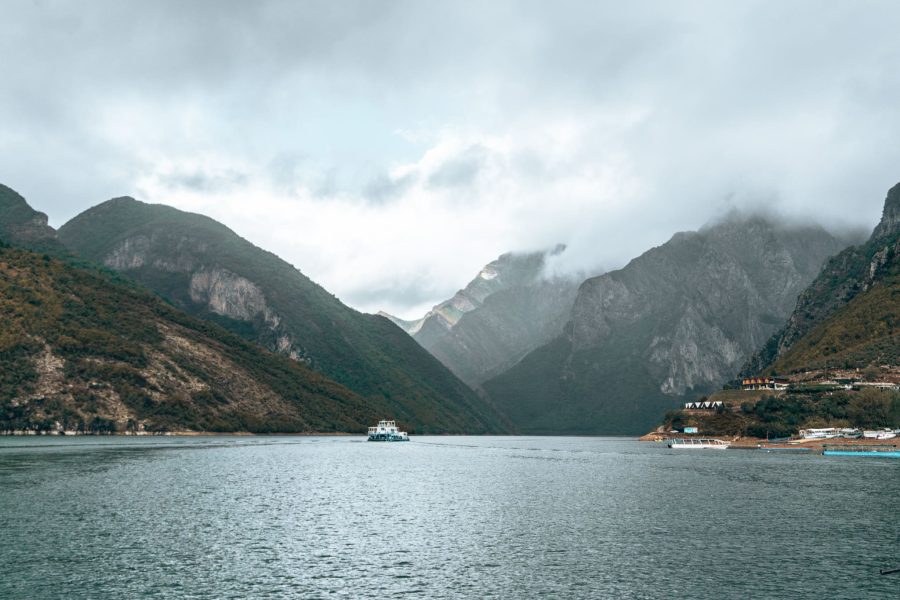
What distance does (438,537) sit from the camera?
86625 millimetres

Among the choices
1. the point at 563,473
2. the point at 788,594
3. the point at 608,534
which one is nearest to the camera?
the point at 788,594

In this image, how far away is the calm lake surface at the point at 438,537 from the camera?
2429 inches

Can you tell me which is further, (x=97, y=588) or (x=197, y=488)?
(x=197, y=488)

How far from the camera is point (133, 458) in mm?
185375

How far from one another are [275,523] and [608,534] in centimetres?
4464

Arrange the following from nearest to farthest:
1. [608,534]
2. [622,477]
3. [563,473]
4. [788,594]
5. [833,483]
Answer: [788,594], [608,534], [833,483], [622,477], [563,473]

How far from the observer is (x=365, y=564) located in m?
71.0

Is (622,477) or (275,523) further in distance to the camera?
(622,477)

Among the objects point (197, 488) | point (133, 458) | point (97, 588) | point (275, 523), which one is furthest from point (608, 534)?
point (133, 458)

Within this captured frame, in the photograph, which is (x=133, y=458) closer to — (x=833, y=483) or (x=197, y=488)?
(x=197, y=488)

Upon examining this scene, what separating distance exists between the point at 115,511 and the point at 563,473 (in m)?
114

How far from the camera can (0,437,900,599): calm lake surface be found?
6169cm

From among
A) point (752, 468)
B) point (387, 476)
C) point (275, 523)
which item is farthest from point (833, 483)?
point (275, 523)

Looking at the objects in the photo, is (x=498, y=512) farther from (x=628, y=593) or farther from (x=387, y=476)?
(x=387, y=476)
